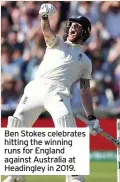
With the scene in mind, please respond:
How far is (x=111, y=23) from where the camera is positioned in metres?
14.8

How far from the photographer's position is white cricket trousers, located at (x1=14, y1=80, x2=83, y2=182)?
7793 mm

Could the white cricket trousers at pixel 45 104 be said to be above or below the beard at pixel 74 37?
below

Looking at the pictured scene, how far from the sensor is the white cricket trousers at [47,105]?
7.79 m

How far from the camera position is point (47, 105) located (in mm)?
7883

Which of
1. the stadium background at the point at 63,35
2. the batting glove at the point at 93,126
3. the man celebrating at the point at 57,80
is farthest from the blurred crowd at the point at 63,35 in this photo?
the man celebrating at the point at 57,80

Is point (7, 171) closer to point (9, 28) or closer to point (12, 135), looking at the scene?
point (12, 135)

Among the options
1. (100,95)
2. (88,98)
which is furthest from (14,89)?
(88,98)

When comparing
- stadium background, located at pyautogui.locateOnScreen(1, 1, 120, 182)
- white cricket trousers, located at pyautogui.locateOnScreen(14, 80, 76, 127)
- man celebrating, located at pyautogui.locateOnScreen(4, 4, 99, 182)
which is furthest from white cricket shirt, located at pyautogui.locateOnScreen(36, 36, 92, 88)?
stadium background, located at pyautogui.locateOnScreen(1, 1, 120, 182)

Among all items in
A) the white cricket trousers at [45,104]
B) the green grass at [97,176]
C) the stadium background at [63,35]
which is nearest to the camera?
the white cricket trousers at [45,104]

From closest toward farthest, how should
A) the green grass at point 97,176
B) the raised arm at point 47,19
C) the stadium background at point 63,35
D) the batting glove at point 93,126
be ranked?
the raised arm at point 47,19 < the batting glove at point 93,126 < the green grass at point 97,176 < the stadium background at point 63,35

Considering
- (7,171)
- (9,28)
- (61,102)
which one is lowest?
(7,171)

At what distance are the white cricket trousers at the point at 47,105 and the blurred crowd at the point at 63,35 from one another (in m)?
6.21

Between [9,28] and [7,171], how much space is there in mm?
7529

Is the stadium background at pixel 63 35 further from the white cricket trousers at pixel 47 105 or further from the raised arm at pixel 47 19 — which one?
the raised arm at pixel 47 19
